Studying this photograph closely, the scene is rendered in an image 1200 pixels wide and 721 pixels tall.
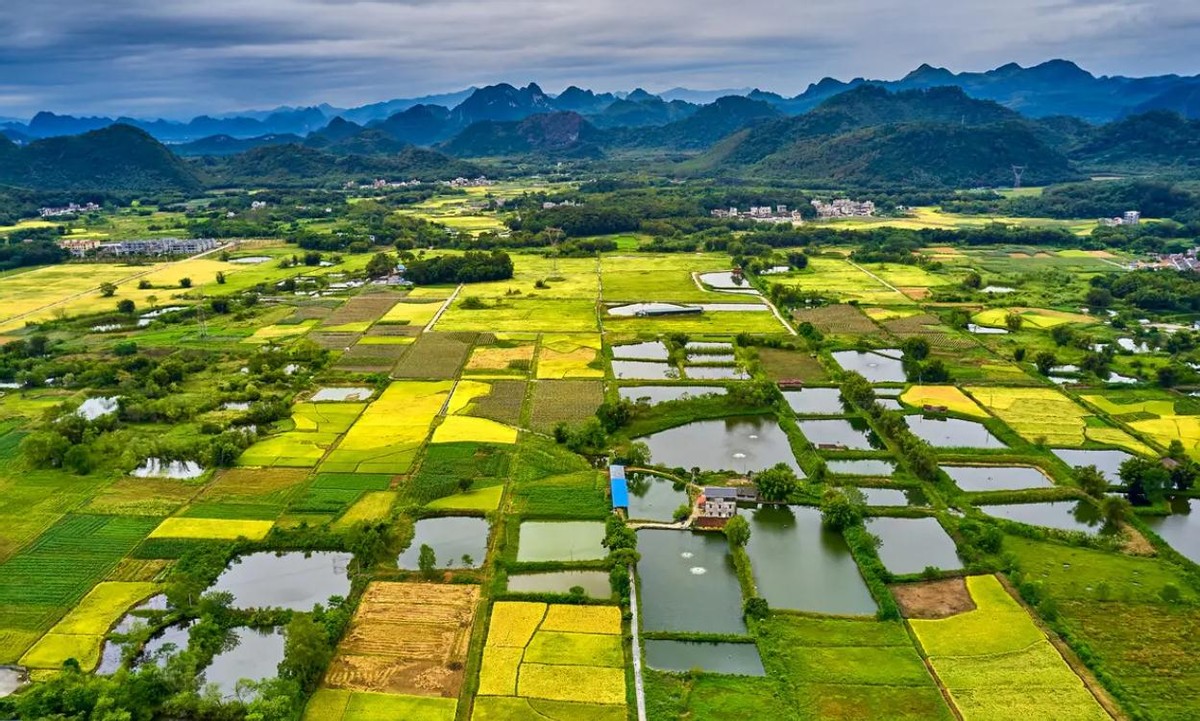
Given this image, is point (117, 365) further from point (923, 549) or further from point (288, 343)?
point (923, 549)

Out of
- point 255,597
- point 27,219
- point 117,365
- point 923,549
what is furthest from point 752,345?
point 27,219

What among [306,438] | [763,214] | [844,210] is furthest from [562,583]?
[844,210]

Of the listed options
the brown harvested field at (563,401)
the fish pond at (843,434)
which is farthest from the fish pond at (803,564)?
the brown harvested field at (563,401)

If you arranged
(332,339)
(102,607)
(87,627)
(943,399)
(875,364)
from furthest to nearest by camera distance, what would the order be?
(332,339) < (875,364) < (943,399) < (102,607) < (87,627)

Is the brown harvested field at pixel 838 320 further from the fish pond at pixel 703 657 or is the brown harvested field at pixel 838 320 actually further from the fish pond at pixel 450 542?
the fish pond at pixel 703 657

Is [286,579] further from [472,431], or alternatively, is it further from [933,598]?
[933,598]
